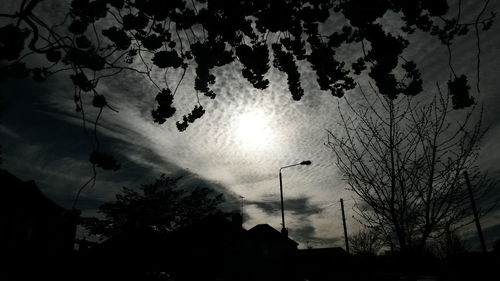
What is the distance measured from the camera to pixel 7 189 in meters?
20.1

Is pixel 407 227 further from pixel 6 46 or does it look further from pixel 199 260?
pixel 199 260

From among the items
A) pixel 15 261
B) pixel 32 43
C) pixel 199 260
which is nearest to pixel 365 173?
pixel 32 43

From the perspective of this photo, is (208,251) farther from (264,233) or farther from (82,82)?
(82,82)

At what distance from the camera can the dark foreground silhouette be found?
16.0 metres

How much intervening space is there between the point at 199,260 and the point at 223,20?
2810 cm

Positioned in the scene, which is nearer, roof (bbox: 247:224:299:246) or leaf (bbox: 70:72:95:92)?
leaf (bbox: 70:72:95:92)

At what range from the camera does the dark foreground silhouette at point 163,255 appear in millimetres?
16000

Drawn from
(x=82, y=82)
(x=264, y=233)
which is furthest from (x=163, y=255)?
(x=82, y=82)

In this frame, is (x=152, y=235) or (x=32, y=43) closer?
(x=32, y=43)

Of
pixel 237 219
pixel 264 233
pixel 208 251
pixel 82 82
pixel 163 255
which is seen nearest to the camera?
pixel 82 82

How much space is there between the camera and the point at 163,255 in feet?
91.6

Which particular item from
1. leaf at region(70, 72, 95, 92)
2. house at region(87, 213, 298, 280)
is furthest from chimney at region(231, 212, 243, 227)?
leaf at region(70, 72, 95, 92)

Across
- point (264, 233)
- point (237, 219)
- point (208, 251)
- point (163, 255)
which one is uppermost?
point (237, 219)

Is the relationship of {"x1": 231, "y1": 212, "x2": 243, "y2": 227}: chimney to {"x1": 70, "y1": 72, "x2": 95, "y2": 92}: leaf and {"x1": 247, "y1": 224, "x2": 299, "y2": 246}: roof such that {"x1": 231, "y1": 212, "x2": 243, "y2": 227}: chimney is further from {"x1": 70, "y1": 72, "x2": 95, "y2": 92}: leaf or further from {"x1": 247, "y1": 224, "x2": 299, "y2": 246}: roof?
{"x1": 70, "y1": 72, "x2": 95, "y2": 92}: leaf
